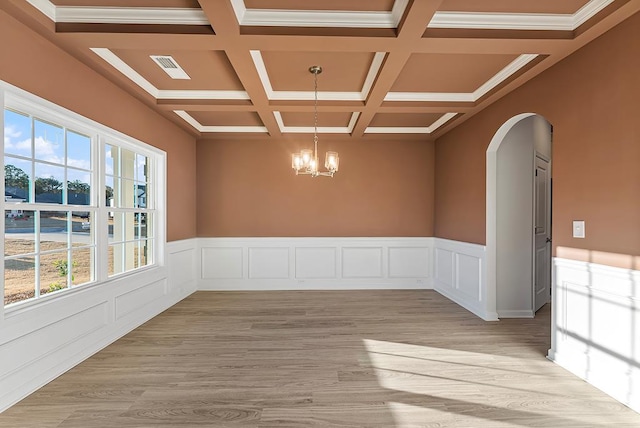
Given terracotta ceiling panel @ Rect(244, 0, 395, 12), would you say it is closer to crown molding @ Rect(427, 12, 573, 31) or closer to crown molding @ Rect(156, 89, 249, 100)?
crown molding @ Rect(427, 12, 573, 31)

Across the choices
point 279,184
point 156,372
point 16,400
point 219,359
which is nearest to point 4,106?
point 16,400

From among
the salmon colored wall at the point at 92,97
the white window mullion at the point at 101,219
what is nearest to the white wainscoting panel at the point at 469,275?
the salmon colored wall at the point at 92,97

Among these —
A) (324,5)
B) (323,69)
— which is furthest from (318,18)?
(323,69)

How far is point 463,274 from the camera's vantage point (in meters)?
5.04

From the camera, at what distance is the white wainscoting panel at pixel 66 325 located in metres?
2.40

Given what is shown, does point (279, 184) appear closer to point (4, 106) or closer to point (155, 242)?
point (155, 242)

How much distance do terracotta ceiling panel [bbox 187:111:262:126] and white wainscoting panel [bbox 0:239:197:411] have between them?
2258 millimetres

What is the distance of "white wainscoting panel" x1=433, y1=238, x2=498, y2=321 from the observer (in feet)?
14.7

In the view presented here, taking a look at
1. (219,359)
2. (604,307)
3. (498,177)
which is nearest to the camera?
(604,307)

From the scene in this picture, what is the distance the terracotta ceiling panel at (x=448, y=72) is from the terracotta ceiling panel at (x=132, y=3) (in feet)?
6.40

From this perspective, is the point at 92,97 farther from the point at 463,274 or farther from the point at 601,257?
the point at 463,274

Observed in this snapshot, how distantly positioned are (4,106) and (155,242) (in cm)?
261

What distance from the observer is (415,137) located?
5961 mm

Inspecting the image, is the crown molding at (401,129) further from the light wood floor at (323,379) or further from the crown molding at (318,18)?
the light wood floor at (323,379)
